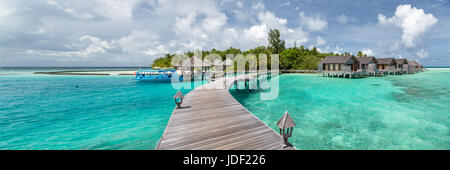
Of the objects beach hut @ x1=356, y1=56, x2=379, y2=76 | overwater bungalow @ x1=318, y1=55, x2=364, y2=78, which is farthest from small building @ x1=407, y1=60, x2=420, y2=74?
overwater bungalow @ x1=318, y1=55, x2=364, y2=78

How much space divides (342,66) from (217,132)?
1796 inches

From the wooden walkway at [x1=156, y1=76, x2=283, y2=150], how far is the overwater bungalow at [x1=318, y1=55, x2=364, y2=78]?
4146 cm

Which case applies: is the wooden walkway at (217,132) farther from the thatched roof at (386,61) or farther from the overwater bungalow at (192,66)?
the thatched roof at (386,61)

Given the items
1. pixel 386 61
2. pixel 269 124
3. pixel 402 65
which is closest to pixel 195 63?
pixel 269 124

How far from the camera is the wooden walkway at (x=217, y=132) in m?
4.63

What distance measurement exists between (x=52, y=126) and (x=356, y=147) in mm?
16117

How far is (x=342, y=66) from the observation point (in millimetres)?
39375

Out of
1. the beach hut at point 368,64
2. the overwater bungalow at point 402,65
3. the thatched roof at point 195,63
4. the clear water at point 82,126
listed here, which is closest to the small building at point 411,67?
the overwater bungalow at point 402,65

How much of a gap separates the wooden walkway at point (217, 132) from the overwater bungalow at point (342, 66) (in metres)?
41.5

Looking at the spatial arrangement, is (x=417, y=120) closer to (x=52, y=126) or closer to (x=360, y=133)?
(x=360, y=133)

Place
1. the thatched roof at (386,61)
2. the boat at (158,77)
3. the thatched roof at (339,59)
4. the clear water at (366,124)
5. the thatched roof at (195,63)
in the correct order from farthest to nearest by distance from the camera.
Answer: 1. the thatched roof at (386,61)
2. the thatched roof at (339,59)
3. the boat at (158,77)
4. the thatched roof at (195,63)
5. the clear water at (366,124)

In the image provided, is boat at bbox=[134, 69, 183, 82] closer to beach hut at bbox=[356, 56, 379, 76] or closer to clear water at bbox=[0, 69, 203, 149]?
clear water at bbox=[0, 69, 203, 149]

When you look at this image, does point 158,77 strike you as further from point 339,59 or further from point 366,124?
point 339,59
